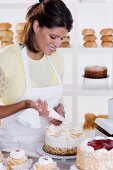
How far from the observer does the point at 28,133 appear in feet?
7.33

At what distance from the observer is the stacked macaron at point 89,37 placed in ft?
12.0

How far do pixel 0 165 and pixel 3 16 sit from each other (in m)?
2.42

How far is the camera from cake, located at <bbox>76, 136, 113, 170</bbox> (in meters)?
1.67

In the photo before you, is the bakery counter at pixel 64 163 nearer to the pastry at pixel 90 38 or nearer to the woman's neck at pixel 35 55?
the woman's neck at pixel 35 55

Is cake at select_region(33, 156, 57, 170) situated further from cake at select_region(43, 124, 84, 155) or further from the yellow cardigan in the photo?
the yellow cardigan

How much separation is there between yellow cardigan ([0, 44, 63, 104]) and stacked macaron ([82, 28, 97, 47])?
4.55ft

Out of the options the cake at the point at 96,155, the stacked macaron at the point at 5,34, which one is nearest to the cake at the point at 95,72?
the stacked macaron at the point at 5,34

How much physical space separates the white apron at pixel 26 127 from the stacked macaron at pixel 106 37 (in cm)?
127

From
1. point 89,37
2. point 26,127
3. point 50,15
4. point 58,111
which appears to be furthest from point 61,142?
point 89,37

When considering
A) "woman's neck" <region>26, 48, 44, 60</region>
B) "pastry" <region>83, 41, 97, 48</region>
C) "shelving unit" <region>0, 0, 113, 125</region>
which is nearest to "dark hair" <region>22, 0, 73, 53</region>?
"woman's neck" <region>26, 48, 44, 60</region>

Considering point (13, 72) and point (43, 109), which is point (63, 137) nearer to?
point (43, 109)

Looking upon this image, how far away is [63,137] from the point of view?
6.43ft

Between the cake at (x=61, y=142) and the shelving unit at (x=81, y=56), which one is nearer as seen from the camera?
the cake at (x=61, y=142)

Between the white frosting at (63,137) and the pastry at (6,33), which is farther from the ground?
the pastry at (6,33)
